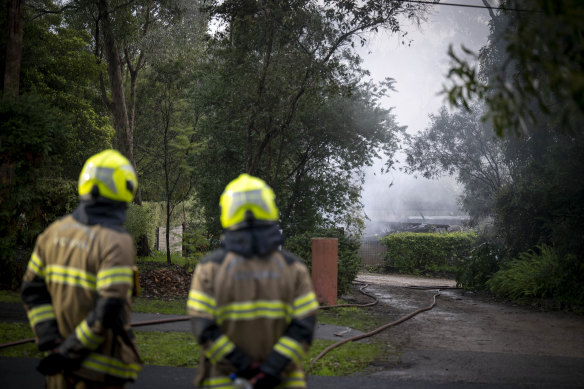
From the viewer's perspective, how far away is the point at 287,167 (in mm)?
18562

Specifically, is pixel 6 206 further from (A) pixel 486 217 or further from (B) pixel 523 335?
(A) pixel 486 217

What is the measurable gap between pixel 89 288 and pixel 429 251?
25270mm

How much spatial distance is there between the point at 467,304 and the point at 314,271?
16.3 ft

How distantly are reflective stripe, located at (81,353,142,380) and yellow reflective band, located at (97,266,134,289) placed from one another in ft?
1.54

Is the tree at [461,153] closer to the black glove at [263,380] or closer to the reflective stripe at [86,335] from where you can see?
the black glove at [263,380]

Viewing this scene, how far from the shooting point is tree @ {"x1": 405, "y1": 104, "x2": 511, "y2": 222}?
2625cm

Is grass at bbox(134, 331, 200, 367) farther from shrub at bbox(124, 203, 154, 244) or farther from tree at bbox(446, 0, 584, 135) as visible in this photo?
shrub at bbox(124, 203, 154, 244)

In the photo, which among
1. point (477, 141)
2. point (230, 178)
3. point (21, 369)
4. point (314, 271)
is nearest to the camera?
point (21, 369)

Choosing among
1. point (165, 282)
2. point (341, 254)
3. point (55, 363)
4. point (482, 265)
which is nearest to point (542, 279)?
point (482, 265)

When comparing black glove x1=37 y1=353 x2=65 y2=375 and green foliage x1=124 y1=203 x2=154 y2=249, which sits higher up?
green foliage x1=124 y1=203 x2=154 y2=249

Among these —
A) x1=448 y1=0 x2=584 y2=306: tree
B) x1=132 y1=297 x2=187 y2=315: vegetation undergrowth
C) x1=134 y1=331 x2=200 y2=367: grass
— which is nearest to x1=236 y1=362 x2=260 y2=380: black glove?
x1=448 y1=0 x2=584 y2=306: tree

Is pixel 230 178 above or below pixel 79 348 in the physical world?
above

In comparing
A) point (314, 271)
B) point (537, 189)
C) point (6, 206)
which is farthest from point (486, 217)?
point (6, 206)

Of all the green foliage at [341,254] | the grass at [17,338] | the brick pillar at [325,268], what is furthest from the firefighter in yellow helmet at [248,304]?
the green foliage at [341,254]
